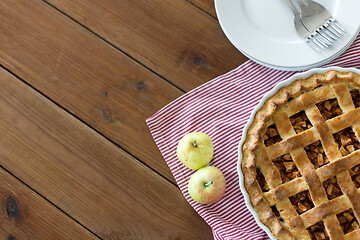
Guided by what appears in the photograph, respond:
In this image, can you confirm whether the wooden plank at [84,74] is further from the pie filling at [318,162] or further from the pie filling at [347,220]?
the pie filling at [347,220]

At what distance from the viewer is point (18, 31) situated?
1.87 metres

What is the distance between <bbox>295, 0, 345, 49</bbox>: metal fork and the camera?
1673 millimetres

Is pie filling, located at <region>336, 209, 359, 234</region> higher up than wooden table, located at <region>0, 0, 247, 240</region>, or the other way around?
wooden table, located at <region>0, 0, 247, 240</region>

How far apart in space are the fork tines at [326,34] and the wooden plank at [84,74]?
0.50 meters

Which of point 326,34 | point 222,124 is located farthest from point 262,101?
point 326,34

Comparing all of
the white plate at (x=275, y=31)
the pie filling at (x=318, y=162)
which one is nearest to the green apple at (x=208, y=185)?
the pie filling at (x=318, y=162)

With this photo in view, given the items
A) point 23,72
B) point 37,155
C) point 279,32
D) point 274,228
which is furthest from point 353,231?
point 23,72

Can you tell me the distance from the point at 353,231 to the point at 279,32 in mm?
690

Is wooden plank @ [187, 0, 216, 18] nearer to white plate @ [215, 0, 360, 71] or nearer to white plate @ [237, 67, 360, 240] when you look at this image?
white plate @ [215, 0, 360, 71]

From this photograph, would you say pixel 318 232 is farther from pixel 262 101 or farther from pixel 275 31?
pixel 275 31

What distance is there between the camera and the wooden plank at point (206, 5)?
1.83 m

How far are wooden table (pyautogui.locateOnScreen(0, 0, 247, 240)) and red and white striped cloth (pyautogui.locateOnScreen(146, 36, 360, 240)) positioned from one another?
0.14 feet

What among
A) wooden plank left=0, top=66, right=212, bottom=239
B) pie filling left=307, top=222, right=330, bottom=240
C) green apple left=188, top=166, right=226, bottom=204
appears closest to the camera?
pie filling left=307, top=222, right=330, bottom=240

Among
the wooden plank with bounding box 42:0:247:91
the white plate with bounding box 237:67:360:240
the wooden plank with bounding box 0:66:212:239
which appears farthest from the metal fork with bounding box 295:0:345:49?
the wooden plank with bounding box 0:66:212:239
